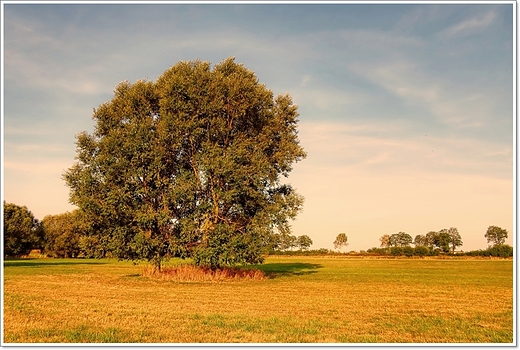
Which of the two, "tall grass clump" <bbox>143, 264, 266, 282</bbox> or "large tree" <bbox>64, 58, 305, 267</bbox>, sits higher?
"large tree" <bbox>64, 58, 305, 267</bbox>

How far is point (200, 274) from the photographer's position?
1655 inches

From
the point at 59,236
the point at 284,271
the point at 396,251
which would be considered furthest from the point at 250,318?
the point at 396,251

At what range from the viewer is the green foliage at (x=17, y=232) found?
110 meters

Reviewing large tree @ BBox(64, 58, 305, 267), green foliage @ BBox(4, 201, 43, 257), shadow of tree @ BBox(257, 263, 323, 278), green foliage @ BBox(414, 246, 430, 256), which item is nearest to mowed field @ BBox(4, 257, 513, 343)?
large tree @ BBox(64, 58, 305, 267)

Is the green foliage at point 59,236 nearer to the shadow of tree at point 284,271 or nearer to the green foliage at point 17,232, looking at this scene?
the green foliage at point 17,232

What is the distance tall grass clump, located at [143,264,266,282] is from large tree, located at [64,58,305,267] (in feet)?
6.37

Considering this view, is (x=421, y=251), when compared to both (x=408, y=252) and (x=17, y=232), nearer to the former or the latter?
(x=408, y=252)

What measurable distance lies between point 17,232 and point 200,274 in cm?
9368

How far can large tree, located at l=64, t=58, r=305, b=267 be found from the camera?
4062 cm

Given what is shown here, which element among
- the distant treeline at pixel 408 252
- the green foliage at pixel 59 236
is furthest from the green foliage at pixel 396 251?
the green foliage at pixel 59 236

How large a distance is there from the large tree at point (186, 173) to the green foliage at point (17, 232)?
82.6m

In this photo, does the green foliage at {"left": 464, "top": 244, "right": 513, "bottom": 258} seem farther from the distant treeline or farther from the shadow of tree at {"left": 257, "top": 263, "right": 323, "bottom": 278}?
the shadow of tree at {"left": 257, "top": 263, "right": 323, "bottom": 278}
